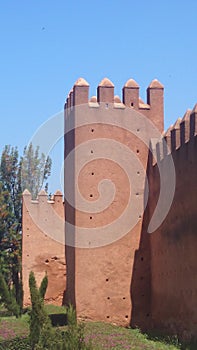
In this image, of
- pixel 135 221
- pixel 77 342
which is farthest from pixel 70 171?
pixel 77 342

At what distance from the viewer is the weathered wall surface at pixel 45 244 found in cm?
2149

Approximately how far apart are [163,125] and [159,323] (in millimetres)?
5256

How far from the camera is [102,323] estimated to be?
50.3ft

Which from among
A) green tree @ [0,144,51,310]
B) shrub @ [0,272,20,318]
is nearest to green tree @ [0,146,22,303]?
green tree @ [0,144,51,310]

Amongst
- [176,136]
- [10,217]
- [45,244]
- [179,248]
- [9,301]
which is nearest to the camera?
[179,248]

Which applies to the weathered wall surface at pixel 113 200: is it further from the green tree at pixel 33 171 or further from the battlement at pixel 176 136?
the green tree at pixel 33 171

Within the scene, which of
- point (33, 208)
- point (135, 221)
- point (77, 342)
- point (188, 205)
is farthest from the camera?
point (33, 208)

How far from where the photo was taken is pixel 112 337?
1360 cm

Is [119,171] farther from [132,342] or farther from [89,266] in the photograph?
[132,342]

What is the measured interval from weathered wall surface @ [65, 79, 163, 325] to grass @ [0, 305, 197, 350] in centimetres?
74

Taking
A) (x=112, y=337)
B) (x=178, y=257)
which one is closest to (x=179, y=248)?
(x=178, y=257)

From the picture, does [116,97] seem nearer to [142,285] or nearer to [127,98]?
[127,98]

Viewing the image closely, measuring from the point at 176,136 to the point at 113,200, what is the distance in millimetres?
2644

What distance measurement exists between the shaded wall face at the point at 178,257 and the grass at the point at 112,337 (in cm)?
59
